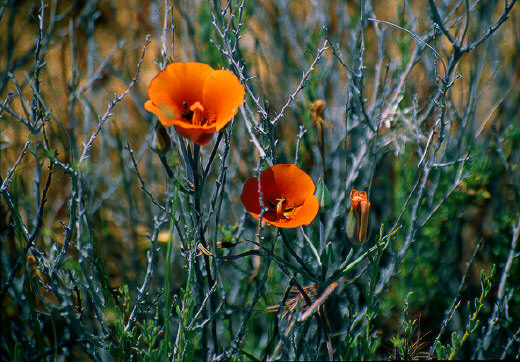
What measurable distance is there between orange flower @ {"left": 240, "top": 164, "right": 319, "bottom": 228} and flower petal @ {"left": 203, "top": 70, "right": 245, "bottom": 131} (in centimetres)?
15

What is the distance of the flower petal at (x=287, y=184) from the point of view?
0.88 meters

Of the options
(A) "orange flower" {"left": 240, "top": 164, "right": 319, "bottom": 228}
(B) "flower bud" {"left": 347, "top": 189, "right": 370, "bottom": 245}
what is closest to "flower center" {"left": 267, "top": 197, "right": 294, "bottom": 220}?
(A) "orange flower" {"left": 240, "top": 164, "right": 319, "bottom": 228}

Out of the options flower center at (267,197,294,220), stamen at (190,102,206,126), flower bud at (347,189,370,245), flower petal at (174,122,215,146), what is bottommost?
flower bud at (347,189,370,245)

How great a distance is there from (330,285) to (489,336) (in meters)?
0.58

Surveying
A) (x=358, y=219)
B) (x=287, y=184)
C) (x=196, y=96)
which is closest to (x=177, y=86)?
(x=196, y=96)

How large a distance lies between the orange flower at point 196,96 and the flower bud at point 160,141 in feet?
0.12

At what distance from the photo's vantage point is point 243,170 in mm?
1981

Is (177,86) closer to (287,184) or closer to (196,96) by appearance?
(196,96)

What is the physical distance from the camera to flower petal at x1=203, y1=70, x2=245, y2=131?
796 mm

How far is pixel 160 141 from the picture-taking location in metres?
0.78

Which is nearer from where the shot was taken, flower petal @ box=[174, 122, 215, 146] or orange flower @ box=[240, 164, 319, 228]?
flower petal @ box=[174, 122, 215, 146]

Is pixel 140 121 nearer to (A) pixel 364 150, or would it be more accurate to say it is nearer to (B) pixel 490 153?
(A) pixel 364 150

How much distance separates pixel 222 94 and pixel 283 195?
25cm

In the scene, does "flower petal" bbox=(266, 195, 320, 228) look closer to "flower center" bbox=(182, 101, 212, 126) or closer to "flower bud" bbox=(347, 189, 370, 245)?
"flower bud" bbox=(347, 189, 370, 245)
